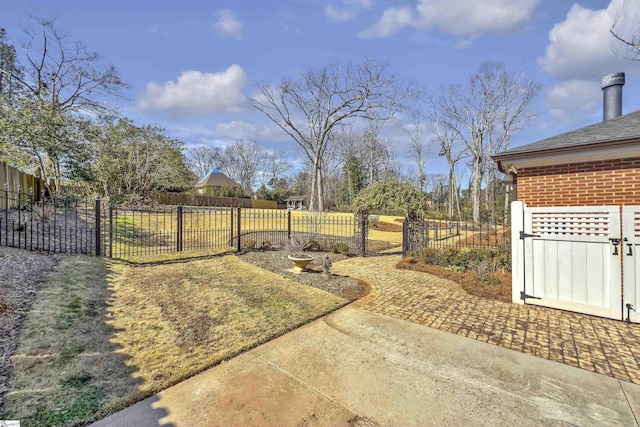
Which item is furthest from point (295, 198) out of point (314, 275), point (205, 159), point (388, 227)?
point (314, 275)

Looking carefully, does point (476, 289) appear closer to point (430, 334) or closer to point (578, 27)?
point (430, 334)

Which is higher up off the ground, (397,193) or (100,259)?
(397,193)

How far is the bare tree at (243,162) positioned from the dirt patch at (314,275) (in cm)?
4286

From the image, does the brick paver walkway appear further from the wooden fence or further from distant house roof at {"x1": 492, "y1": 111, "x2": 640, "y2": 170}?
the wooden fence

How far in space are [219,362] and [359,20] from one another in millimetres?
12920

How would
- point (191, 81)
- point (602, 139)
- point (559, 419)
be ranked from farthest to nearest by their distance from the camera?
point (191, 81)
point (602, 139)
point (559, 419)

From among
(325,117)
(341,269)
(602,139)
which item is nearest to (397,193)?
(341,269)

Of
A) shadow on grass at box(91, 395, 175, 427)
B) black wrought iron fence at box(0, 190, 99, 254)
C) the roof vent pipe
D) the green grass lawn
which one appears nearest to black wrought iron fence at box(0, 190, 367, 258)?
black wrought iron fence at box(0, 190, 99, 254)

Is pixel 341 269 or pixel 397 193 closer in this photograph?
pixel 341 269

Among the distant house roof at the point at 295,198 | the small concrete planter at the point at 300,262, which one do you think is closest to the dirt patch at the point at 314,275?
the small concrete planter at the point at 300,262

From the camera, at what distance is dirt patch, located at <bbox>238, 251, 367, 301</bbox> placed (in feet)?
19.4

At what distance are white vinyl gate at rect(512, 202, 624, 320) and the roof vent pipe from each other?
5.09 meters

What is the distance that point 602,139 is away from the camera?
4.74 m

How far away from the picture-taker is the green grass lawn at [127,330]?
2.44 m
